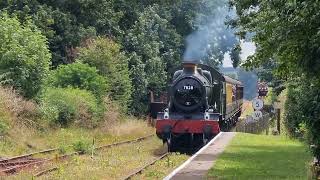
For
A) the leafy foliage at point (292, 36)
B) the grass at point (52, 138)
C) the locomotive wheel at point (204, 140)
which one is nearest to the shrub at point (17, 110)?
the grass at point (52, 138)

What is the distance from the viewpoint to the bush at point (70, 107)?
2709cm

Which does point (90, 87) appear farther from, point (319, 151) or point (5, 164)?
point (319, 151)

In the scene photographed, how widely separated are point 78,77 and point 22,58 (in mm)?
7369

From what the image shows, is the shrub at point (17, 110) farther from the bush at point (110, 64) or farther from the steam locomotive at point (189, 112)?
the bush at point (110, 64)

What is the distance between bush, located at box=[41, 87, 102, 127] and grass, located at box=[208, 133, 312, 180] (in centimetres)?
758

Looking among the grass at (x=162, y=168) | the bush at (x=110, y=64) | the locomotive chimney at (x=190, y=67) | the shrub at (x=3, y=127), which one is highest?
the bush at (x=110, y=64)

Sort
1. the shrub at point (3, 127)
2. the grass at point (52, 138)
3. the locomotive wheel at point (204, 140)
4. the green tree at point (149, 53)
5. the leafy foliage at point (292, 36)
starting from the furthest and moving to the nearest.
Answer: the green tree at point (149, 53) → the locomotive wheel at point (204, 140) → the grass at point (52, 138) → the shrub at point (3, 127) → the leafy foliage at point (292, 36)

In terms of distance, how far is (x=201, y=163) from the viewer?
17828 mm

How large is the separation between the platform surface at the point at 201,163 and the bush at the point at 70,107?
23.2 ft

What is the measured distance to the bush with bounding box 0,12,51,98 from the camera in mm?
24766

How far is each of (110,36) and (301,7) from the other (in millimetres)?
31181

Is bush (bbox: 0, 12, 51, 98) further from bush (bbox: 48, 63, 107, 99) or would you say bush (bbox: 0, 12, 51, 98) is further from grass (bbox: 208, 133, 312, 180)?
grass (bbox: 208, 133, 312, 180)

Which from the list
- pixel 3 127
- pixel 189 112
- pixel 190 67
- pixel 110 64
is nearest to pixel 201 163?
pixel 189 112

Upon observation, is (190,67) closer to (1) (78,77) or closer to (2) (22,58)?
(2) (22,58)
